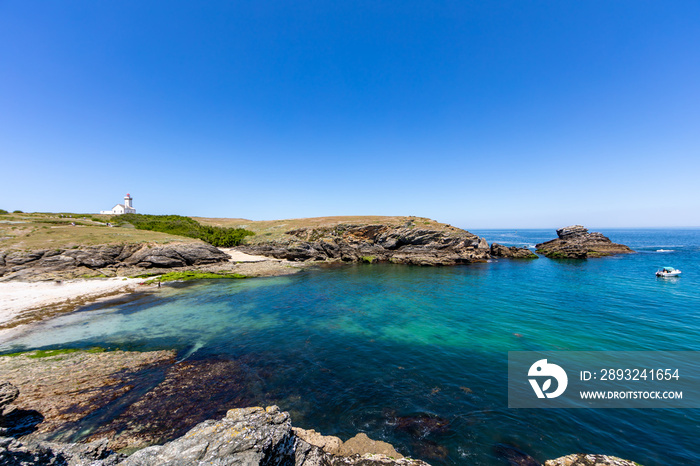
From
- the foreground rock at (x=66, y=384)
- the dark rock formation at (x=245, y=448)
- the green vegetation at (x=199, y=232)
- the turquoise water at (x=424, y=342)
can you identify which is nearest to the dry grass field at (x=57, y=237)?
the green vegetation at (x=199, y=232)

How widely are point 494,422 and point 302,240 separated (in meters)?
56.1

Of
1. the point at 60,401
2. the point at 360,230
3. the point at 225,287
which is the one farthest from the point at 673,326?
the point at 360,230

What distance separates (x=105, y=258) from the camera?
38656 millimetres

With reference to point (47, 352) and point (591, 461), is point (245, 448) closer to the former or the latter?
point (591, 461)

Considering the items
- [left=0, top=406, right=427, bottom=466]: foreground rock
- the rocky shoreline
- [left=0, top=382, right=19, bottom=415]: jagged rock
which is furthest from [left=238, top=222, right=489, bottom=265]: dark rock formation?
[left=0, top=406, right=427, bottom=466]: foreground rock

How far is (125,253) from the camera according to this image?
41188mm

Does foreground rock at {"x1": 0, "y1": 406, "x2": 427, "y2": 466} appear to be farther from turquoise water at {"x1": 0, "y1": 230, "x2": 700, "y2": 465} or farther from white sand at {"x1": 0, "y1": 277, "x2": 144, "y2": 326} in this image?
white sand at {"x1": 0, "y1": 277, "x2": 144, "y2": 326}

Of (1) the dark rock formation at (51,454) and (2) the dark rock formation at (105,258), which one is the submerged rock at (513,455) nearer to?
(1) the dark rock formation at (51,454)

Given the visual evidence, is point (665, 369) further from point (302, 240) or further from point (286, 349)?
point (302, 240)

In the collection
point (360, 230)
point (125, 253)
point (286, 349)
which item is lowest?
point (286, 349)

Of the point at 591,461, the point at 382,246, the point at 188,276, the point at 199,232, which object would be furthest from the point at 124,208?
the point at 591,461

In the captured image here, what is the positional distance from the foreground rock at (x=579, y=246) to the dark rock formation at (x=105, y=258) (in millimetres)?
83362

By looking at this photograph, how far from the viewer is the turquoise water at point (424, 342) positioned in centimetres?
984

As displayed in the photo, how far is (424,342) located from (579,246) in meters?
80.3
